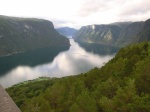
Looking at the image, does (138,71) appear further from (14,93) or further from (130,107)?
(14,93)

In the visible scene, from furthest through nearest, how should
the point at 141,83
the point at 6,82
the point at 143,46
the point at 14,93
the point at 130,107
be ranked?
the point at 6,82 → the point at 14,93 → the point at 143,46 → the point at 141,83 → the point at 130,107

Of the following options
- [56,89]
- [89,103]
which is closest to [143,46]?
[56,89]

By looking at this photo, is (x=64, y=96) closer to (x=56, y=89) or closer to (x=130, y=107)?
(x=56, y=89)

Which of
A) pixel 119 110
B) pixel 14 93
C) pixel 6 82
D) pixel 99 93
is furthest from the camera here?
pixel 6 82

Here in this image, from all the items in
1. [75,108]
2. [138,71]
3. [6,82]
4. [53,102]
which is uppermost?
[138,71]

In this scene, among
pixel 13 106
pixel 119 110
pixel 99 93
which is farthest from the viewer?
pixel 99 93

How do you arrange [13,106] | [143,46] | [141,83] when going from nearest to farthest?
[13,106] < [141,83] < [143,46]

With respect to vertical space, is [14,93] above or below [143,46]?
below

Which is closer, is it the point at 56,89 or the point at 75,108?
the point at 75,108

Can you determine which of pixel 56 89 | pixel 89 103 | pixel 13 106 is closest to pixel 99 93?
pixel 89 103
